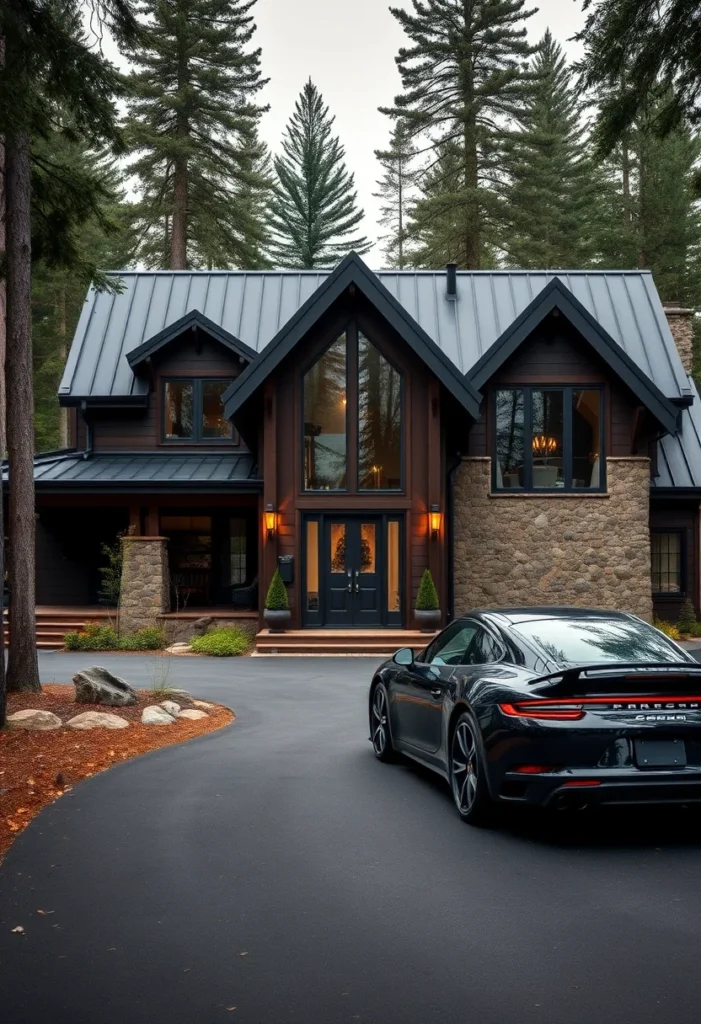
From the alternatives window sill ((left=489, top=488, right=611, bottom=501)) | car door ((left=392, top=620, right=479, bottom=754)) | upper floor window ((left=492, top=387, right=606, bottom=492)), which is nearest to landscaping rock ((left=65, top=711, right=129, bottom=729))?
car door ((left=392, top=620, right=479, bottom=754))

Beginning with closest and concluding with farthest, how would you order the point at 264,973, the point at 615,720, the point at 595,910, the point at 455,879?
the point at 264,973, the point at 595,910, the point at 455,879, the point at 615,720

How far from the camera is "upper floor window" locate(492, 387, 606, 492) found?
22984mm

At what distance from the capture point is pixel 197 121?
37.6 m

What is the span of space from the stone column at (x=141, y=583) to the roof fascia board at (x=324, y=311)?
370 centimetres

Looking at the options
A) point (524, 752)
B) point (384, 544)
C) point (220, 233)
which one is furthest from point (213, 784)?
point (220, 233)

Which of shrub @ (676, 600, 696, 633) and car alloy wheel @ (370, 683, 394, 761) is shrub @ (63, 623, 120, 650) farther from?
car alloy wheel @ (370, 683, 394, 761)

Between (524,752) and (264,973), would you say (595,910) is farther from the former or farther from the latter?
(264,973)

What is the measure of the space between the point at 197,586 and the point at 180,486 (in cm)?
358

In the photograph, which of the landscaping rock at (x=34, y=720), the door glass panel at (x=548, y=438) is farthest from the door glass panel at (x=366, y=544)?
the landscaping rock at (x=34, y=720)

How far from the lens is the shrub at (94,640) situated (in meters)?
20.9

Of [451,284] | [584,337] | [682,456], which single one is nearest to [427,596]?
[584,337]

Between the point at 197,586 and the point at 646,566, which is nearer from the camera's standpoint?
the point at 646,566

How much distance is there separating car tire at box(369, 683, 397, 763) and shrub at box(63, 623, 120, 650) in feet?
40.8

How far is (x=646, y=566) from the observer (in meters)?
22.8
